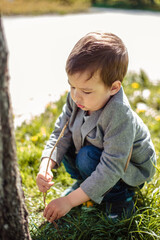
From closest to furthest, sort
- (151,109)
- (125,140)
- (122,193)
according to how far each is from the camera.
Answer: (125,140) < (122,193) < (151,109)

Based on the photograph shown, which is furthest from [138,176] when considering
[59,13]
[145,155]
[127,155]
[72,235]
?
[59,13]

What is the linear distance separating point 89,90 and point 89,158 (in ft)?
1.36

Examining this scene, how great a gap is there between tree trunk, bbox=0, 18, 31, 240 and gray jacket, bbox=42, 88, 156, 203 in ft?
1.22

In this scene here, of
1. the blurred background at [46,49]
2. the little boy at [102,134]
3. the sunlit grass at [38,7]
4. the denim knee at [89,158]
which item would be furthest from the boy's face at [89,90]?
the sunlit grass at [38,7]

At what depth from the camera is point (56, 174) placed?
214 centimetres

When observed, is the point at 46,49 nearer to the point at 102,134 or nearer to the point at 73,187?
the point at 73,187

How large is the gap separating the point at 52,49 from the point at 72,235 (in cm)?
490

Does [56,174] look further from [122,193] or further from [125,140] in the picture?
[125,140]

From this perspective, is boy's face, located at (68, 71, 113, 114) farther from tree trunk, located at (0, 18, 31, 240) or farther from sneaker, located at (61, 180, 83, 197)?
sneaker, located at (61, 180, 83, 197)

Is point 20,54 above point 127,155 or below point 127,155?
below

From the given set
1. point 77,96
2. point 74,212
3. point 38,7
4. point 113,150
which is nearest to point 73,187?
point 74,212

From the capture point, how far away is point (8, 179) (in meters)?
1.16

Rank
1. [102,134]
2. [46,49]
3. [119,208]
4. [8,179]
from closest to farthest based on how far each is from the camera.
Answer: [8,179]
[102,134]
[119,208]
[46,49]

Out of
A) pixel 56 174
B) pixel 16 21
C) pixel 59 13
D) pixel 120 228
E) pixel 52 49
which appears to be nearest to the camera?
pixel 120 228
